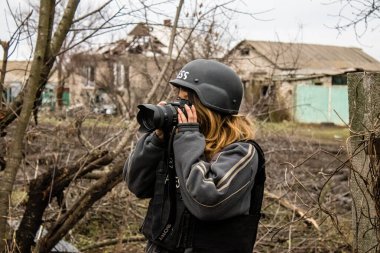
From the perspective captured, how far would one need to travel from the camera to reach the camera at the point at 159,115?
241cm

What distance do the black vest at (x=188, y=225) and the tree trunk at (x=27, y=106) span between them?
1822 mm

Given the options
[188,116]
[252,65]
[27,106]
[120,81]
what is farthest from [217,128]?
[120,81]

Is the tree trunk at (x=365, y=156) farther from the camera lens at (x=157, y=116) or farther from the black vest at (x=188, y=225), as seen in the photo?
the camera lens at (x=157, y=116)

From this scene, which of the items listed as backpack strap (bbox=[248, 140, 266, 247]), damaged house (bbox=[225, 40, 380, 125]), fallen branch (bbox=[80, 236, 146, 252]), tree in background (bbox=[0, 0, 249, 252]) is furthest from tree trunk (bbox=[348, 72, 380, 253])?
fallen branch (bbox=[80, 236, 146, 252])

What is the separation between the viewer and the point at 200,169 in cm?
226

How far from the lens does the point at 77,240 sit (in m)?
6.30

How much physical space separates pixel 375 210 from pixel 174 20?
2.89 m

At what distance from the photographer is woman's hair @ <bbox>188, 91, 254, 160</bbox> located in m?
2.44

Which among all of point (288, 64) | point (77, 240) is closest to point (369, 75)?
point (77, 240)

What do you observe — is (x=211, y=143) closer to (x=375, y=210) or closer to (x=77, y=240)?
(x=375, y=210)

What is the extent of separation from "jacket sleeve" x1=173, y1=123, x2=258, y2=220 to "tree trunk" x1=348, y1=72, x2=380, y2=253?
607 mm

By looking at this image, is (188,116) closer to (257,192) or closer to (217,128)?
(217,128)

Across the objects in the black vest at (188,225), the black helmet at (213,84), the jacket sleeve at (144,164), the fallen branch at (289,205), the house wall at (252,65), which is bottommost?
the fallen branch at (289,205)

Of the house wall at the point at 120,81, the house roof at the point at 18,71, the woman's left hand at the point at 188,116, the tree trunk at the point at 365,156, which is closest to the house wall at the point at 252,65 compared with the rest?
the house wall at the point at 120,81
